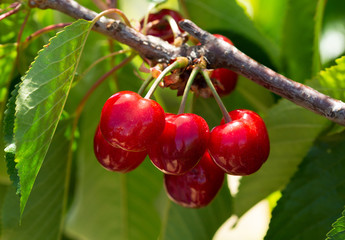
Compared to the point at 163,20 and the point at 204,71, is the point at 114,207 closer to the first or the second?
the point at 163,20

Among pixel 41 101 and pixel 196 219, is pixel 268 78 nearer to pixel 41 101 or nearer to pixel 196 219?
pixel 41 101

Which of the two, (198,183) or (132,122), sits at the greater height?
(132,122)

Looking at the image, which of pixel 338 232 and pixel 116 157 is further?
pixel 116 157

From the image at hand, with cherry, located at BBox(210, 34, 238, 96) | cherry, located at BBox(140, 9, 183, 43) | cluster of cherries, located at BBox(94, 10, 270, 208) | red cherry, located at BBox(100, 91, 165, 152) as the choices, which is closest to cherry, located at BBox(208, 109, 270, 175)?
cluster of cherries, located at BBox(94, 10, 270, 208)

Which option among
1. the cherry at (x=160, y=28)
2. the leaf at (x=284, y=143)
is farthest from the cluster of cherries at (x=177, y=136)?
the cherry at (x=160, y=28)

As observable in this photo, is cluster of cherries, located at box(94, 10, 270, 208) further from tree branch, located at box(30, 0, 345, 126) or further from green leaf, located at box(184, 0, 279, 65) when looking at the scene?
green leaf, located at box(184, 0, 279, 65)

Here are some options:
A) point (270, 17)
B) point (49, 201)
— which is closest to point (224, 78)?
point (270, 17)
